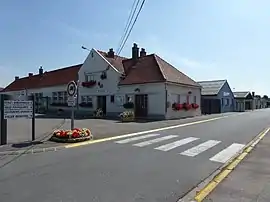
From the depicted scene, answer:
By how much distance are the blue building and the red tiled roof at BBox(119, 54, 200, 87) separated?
13.3 meters

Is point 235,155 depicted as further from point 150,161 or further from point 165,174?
point 165,174

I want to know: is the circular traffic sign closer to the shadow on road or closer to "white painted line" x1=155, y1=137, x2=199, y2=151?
the shadow on road

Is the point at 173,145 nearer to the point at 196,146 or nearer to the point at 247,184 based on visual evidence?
the point at 196,146

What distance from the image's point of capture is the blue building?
157 feet

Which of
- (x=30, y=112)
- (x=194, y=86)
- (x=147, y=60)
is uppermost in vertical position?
(x=147, y=60)

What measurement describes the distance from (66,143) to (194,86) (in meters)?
24.3

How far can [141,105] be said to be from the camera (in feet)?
104

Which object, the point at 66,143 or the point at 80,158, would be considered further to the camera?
the point at 66,143

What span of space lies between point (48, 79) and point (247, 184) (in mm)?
47097

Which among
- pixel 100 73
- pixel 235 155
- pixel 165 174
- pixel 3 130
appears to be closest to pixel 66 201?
pixel 165 174

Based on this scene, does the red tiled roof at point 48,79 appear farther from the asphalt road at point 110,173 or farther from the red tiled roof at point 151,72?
the asphalt road at point 110,173

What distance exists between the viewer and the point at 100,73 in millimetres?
37219

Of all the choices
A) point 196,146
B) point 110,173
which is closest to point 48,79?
point 196,146

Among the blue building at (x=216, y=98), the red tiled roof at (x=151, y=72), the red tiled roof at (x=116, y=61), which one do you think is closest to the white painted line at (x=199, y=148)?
the red tiled roof at (x=151, y=72)
